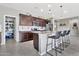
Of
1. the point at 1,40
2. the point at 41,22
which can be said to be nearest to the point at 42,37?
the point at 1,40

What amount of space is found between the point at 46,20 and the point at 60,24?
3.74 meters

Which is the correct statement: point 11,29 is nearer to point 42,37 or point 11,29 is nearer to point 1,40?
A: point 1,40

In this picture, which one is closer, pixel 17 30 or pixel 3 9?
pixel 3 9

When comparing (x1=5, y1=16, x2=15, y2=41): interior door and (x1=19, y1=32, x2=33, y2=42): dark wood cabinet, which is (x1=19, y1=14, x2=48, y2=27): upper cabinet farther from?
(x1=5, y1=16, x2=15, y2=41): interior door

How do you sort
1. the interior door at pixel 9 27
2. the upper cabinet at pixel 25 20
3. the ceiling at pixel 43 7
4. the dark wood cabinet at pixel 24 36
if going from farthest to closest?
1. the interior door at pixel 9 27
2. the upper cabinet at pixel 25 20
3. the dark wood cabinet at pixel 24 36
4. the ceiling at pixel 43 7

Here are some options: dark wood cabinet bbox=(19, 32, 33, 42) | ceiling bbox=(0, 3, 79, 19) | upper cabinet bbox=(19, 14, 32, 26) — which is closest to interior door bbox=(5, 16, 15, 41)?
upper cabinet bbox=(19, 14, 32, 26)

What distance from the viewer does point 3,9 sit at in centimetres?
747

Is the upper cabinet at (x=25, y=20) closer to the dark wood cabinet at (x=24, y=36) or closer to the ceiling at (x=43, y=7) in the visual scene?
the ceiling at (x=43, y=7)

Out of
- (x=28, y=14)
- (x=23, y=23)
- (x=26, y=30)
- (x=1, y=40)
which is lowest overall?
(x=1, y=40)

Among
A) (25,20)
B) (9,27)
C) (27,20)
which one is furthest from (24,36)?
(9,27)

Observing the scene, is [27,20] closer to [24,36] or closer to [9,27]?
[24,36]

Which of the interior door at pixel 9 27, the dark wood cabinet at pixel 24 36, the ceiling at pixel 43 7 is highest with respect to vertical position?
the ceiling at pixel 43 7

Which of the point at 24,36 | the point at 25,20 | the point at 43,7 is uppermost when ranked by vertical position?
the point at 43,7

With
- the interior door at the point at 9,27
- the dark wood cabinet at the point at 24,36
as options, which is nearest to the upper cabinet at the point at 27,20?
the dark wood cabinet at the point at 24,36
